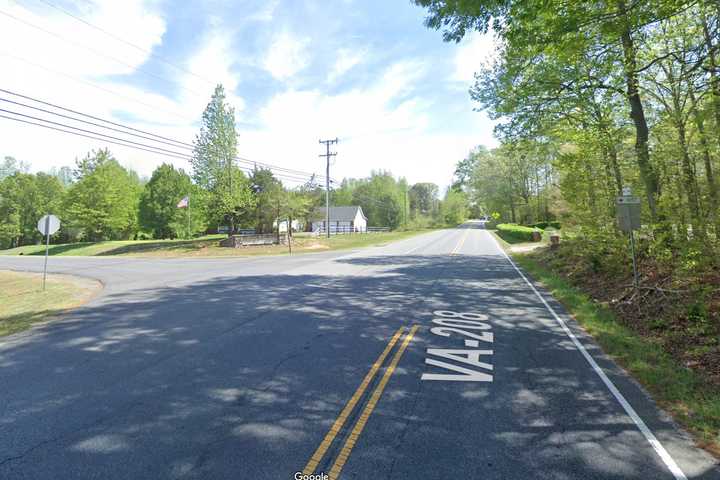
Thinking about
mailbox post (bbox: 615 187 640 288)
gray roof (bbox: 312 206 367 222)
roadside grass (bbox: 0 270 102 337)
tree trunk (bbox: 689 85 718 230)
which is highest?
gray roof (bbox: 312 206 367 222)

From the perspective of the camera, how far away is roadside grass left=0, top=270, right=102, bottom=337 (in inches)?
339

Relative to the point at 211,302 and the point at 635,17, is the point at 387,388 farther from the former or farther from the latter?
the point at 635,17

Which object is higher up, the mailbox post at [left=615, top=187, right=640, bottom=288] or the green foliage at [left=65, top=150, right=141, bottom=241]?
the green foliage at [left=65, top=150, right=141, bottom=241]

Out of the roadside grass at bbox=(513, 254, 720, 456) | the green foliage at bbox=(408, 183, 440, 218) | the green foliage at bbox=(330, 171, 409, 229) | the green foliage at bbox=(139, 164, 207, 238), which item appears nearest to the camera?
the roadside grass at bbox=(513, 254, 720, 456)

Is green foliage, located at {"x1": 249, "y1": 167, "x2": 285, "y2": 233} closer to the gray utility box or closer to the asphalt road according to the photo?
the asphalt road

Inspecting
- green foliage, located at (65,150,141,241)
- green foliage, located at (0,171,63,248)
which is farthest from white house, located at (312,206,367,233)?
green foliage, located at (0,171,63,248)

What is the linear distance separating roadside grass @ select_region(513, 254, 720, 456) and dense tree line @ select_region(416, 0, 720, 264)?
2.65 meters

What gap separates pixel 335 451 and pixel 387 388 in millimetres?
1435

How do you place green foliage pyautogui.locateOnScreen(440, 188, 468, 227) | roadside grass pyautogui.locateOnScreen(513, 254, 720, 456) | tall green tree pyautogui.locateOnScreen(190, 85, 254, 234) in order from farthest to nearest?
green foliage pyautogui.locateOnScreen(440, 188, 468, 227)
tall green tree pyautogui.locateOnScreen(190, 85, 254, 234)
roadside grass pyautogui.locateOnScreen(513, 254, 720, 456)

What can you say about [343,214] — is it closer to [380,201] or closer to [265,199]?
[380,201]

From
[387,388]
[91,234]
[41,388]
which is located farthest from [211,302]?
[91,234]

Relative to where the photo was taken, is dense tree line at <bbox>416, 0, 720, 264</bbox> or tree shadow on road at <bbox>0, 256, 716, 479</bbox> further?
dense tree line at <bbox>416, 0, 720, 264</bbox>

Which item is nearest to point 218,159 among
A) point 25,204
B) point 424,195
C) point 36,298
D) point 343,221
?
point 36,298

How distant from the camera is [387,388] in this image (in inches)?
182
